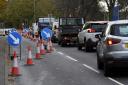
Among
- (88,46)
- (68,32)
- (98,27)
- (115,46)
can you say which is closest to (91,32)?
(98,27)

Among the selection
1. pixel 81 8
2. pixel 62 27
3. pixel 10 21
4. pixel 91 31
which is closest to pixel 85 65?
pixel 91 31

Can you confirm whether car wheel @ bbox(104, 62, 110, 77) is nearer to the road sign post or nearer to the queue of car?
the queue of car

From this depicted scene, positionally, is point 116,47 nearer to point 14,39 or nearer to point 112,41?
point 112,41

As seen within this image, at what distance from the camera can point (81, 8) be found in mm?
58875

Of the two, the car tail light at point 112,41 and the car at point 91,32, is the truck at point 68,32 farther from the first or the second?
the car tail light at point 112,41

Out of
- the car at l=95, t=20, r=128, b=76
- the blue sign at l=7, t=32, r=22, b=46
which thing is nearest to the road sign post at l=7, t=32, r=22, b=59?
the blue sign at l=7, t=32, r=22, b=46

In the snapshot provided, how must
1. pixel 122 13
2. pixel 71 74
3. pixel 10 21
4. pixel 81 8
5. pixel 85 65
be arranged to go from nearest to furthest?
pixel 71 74 → pixel 85 65 → pixel 122 13 → pixel 81 8 → pixel 10 21

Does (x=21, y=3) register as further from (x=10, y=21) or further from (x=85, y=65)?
(x=85, y=65)

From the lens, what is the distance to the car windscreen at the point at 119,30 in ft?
48.9

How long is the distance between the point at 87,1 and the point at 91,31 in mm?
26496

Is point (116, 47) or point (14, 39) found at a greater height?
point (14, 39)

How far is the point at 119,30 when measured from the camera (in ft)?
49.4

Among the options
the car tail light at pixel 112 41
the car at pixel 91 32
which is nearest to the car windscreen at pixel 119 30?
the car tail light at pixel 112 41

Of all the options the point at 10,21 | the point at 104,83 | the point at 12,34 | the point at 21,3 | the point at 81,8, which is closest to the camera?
the point at 104,83
